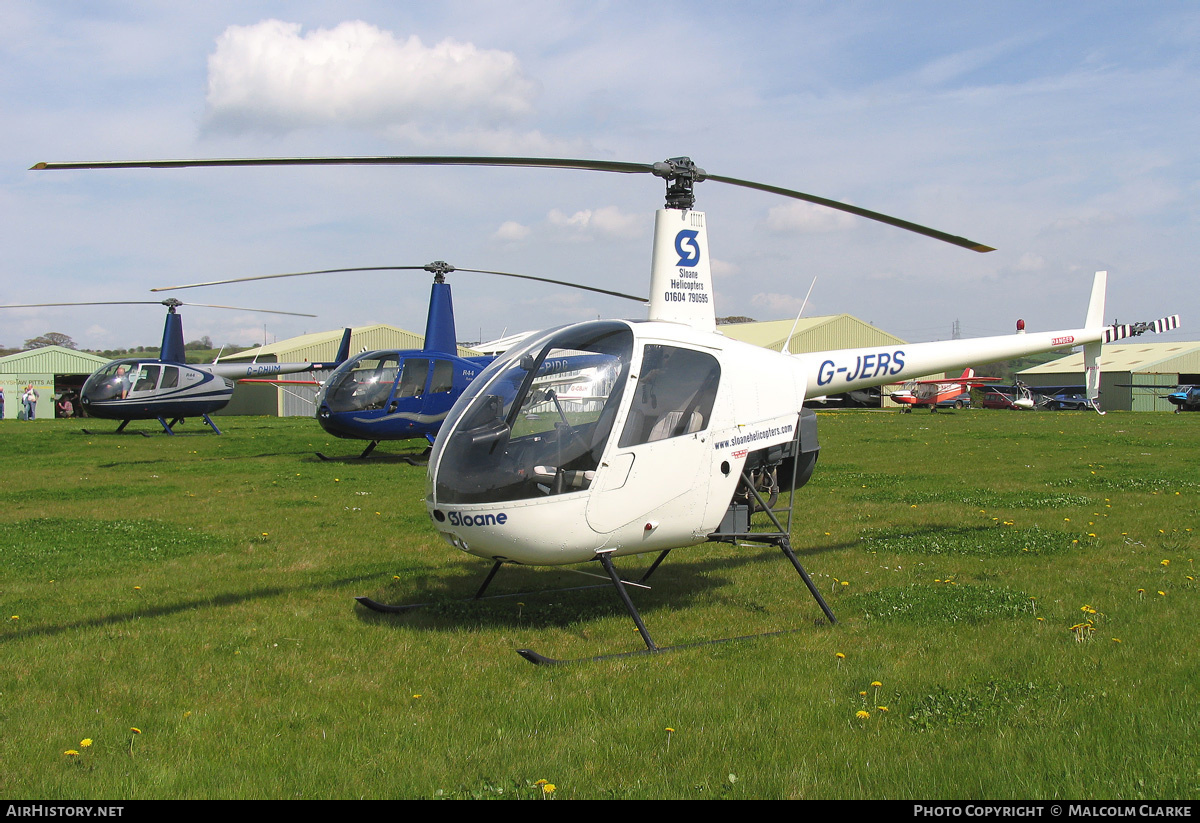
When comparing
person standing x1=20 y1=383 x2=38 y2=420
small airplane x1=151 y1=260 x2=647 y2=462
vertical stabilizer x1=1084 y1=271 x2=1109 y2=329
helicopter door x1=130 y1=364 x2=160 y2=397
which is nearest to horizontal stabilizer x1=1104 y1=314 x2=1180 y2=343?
vertical stabilizer x1=1084 y1=271 x2=1109 y2=329

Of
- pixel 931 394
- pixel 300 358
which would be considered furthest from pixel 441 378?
pixel 300 358

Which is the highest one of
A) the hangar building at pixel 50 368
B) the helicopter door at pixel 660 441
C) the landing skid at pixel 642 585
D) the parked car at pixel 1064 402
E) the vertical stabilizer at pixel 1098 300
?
the vertical stabilizer at pixel 1098 300

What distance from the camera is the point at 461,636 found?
611 centimetres

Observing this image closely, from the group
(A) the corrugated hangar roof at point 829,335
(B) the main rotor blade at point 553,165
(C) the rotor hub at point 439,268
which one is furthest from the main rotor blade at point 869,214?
(A) the corrugated hangar roof at point 829,335

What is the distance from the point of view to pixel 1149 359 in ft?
224

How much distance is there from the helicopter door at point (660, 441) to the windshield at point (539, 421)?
0.52ft

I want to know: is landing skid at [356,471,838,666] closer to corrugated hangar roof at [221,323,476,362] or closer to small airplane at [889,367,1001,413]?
small airplane at [889,367,1001,413]

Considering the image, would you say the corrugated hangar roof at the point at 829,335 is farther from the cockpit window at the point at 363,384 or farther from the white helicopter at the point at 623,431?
the white helicopter at the point at 623,431

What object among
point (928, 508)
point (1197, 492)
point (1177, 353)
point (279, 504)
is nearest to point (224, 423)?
point (279, 504)

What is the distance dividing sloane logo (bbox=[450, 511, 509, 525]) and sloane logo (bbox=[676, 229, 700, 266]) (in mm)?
2801

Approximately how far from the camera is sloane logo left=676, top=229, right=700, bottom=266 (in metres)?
7.17

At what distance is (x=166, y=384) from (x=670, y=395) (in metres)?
24.1

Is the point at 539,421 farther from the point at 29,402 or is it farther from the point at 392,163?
the point at 29,402

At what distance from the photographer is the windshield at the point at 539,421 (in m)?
5.73
